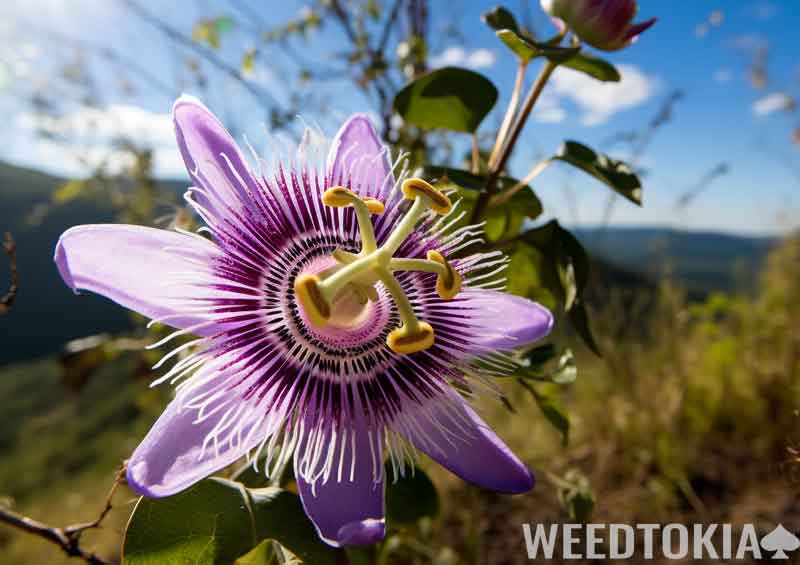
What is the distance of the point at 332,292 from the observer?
36.1 inches

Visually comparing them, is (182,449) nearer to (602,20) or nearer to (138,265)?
(138,265)

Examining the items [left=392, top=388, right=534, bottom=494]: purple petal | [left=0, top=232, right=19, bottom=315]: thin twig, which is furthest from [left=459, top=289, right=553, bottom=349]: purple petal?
[left=0, top=232, right=19, bottom=315]: thin twig

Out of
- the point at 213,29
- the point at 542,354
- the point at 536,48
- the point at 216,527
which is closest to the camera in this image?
the point at 216,527

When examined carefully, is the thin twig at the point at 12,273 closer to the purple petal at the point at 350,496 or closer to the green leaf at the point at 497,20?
the purple petal at the point at 350,496

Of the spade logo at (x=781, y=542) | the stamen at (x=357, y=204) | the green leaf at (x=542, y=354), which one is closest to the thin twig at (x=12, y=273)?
the stamen at (x=357, y=204)

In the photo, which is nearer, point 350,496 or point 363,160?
point 350,496

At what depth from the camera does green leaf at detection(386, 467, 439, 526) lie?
3.70 feet

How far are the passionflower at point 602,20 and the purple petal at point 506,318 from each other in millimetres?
495

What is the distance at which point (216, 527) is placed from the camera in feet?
2.77

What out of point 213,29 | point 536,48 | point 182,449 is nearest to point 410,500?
point 182,449

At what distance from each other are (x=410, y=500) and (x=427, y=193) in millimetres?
564

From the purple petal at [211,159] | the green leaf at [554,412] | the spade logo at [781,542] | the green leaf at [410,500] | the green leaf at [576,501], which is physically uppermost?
→ the purple petal at [211,159]

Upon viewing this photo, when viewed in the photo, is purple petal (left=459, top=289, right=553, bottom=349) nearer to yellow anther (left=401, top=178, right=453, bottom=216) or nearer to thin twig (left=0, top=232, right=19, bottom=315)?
yellow anther (left=401, top=178, right=453, bottom=216)

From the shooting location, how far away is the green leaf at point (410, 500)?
1.13 m
